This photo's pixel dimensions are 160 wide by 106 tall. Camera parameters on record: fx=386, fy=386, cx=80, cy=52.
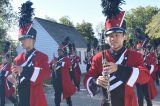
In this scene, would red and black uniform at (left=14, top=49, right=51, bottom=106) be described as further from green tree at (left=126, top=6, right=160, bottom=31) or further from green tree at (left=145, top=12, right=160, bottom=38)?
green tree at (left=126, top=6, right=160, bottom=31)

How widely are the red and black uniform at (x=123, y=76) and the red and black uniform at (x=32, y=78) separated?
1.34 m

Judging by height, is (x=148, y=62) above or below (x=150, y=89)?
above

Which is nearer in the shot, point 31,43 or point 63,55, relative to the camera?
point 31,43

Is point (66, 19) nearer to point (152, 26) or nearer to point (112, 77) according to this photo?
point (152, 26)

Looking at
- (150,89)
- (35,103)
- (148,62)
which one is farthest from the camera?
(148,62)

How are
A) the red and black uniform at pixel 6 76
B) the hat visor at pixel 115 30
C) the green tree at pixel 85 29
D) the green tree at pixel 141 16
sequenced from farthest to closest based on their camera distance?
the green tree at pixel 141 16
the green tree at pixel 85 29
the red and black uniform at pixel 6 76
the hat visor at pixel 115 30

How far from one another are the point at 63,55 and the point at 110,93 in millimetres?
8248

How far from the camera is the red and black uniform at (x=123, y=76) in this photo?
492 cm

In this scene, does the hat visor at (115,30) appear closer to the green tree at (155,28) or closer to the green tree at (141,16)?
the green tree at (155,28)

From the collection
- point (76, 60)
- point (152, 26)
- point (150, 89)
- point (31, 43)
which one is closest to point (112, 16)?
point (31, 43)

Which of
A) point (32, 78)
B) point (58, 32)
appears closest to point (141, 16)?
point (58, 32)

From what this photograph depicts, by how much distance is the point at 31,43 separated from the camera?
6445 mm

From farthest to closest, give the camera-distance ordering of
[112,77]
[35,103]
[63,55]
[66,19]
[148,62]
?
[66,19]
[63,55]
[148,62]
[35,103]
[112,77]

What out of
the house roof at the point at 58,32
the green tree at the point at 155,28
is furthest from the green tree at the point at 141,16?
the green tree at the point at 155,28
